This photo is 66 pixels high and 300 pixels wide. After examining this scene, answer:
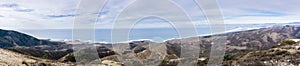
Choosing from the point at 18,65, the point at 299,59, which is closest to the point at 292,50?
the point at 299,59

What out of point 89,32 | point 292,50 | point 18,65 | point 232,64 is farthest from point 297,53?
point 18,65

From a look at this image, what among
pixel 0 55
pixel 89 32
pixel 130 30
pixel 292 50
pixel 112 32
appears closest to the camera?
pixel 89 32

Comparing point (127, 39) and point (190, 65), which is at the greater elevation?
point (127, 39)

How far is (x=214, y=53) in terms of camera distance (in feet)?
284

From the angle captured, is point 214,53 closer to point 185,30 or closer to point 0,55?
point 185,30

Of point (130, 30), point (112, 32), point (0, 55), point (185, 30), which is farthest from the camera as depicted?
point (0, 55)

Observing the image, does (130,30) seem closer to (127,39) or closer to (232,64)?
(127,39)

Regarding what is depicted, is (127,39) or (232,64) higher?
(127,39)

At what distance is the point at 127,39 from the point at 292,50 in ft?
110

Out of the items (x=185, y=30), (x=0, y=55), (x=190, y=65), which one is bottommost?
(x=190, y=65)

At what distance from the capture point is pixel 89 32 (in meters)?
40.8

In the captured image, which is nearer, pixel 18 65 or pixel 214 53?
pixel 18 65

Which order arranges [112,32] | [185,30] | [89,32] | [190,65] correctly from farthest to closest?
[190,65] < [185,30] < [112,32] < [89,32]

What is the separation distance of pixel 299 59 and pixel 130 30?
2634 cm
